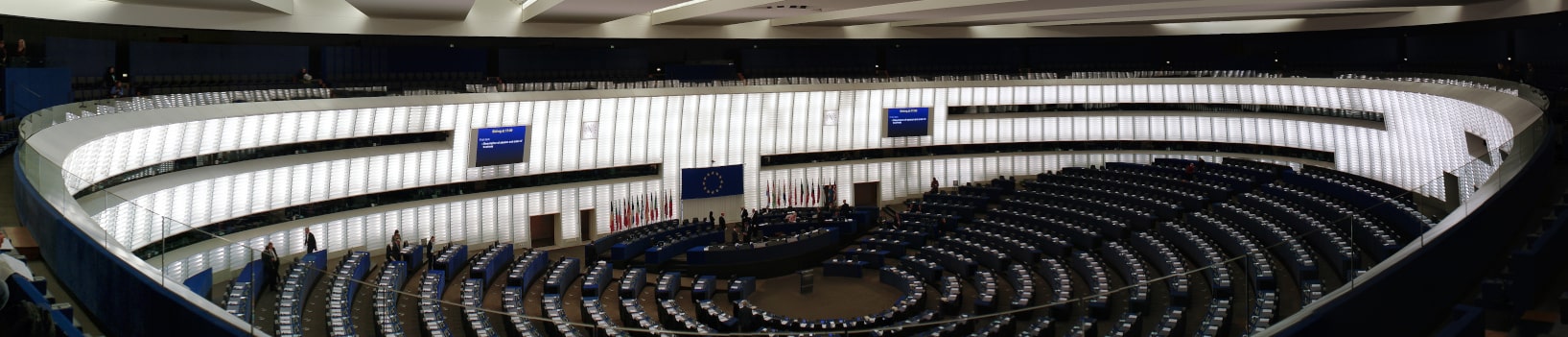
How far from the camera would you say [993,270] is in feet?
77.2

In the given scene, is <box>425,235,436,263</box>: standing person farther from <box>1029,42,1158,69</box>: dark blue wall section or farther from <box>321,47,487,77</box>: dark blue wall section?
<box>1029,42,1158,69</box>: dark blue wall section

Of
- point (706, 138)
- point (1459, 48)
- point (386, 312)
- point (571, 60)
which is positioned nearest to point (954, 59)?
point (706, 138)

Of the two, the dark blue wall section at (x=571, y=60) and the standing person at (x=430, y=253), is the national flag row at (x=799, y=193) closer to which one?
the dark blue wall section at (x=571, y=60)

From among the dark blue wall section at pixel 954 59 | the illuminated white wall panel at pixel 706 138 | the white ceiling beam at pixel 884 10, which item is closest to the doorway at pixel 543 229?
the illuminated white wall panel at pixel 706 138

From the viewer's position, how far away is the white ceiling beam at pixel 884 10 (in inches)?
840

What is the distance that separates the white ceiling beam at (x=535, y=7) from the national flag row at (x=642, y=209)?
545cm

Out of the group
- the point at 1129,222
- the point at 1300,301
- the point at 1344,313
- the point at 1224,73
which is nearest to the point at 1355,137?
the point at 1224,73

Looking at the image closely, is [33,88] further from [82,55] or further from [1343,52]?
[1343,52]

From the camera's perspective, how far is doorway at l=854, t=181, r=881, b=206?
34.8 m

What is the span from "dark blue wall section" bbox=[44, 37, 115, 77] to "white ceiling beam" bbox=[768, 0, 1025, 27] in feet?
47.2

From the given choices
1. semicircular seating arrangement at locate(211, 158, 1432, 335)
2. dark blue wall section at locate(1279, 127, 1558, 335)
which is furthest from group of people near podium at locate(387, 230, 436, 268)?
dark blue wall section at locate(1279, 127, 1558, 335)

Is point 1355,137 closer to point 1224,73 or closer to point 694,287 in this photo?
point 1224,73

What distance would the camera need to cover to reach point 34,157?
1176cm

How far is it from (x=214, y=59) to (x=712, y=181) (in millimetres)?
11940
